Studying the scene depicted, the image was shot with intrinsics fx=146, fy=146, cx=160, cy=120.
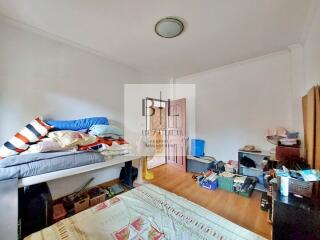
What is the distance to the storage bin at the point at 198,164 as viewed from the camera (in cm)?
319

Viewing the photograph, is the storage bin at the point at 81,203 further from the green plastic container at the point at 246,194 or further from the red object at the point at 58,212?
the green plastic container at the point at 246,194

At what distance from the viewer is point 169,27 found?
1.83m

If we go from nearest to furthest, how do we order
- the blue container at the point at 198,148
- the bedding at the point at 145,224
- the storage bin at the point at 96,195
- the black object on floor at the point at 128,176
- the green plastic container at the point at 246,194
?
1. the bedding at the point at 145,224
2. the storage bin at the point at 96,195
3. the green plastic container at the point at 246,194
4. the black object on floor at the point at 128,176
5. the blue container at the point at 198,148

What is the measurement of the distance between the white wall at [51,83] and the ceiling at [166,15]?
0.21m

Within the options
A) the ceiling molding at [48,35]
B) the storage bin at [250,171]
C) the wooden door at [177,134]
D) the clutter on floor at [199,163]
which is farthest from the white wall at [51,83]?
the storage bin at [250,171]

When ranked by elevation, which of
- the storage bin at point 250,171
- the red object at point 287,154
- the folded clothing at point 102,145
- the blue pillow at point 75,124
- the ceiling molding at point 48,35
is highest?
the ceiling molding at point 48,35

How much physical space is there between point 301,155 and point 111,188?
280 centimetres

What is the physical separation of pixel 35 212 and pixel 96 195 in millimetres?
769

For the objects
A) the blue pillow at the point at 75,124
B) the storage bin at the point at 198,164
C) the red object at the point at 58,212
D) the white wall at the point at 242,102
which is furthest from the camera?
the storage bin at the point at 198,164

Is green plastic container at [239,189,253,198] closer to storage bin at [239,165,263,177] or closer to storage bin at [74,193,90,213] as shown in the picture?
storage bin at [239,165,263,177]

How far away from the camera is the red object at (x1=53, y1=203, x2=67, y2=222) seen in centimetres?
171

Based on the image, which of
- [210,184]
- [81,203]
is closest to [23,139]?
[81,203]

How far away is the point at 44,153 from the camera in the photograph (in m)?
1.48

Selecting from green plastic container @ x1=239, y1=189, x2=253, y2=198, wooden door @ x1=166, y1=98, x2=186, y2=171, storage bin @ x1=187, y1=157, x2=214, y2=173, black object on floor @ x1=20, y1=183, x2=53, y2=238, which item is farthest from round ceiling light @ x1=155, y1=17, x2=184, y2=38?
green plastic container @ x1=239, y1=189, x2=253, y2=198
